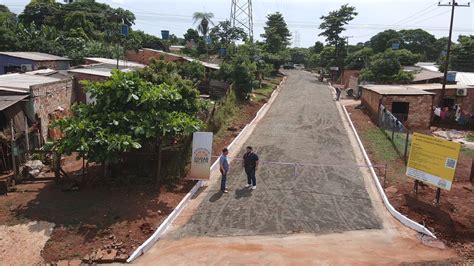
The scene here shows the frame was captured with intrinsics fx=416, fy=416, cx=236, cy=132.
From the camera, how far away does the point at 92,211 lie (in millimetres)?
12180

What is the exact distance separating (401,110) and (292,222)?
17376 mm

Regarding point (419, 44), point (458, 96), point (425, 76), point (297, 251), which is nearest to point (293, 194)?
point (297, 251)

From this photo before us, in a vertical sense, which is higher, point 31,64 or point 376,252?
point 31,64

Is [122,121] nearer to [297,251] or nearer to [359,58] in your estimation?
[297,251]

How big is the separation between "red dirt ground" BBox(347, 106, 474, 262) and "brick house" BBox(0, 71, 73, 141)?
14.1 metres

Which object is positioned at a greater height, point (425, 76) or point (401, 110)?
point (425, 76)

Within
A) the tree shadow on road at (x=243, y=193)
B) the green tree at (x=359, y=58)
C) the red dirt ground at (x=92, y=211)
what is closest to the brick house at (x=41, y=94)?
the red dirt ground at (x=92, y=211)

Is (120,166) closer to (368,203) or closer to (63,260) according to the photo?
(63,260)

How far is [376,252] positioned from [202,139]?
6.89 metres

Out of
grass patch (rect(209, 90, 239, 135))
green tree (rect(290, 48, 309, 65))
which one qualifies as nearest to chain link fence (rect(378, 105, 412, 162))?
grass patch (rect(209, 90, 239, 135))

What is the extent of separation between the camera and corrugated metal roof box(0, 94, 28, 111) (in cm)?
1471

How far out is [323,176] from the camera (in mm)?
15695

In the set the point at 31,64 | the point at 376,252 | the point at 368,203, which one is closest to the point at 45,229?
the point at 376,252

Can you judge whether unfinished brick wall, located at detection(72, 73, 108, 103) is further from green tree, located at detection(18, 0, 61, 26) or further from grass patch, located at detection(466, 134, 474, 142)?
green tree, located at detection(18, 0, 61, 26)
